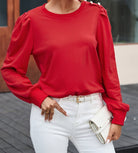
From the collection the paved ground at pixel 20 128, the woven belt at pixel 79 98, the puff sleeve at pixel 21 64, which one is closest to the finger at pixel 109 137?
the woven belt at pixel 79 98

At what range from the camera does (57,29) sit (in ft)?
7.35

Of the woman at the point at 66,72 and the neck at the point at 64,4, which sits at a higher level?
the neck at the point at 64,4

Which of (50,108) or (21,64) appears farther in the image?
(21,64)

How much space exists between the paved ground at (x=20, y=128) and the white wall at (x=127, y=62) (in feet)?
3.28

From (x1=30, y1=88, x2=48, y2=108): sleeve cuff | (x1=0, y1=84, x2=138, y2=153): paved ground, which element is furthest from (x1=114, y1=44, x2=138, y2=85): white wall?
(x1=30, y1=88, x2=48, y2=108): sleeve cuff

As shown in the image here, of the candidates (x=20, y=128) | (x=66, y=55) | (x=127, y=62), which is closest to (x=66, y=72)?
(x=66, y=55)

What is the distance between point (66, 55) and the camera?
7.23 feet

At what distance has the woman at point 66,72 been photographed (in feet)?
7.29

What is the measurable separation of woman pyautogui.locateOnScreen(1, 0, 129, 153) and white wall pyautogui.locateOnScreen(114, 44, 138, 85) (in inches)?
241

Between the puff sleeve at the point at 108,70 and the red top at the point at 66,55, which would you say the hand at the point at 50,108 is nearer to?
the red top at the point at 66,55

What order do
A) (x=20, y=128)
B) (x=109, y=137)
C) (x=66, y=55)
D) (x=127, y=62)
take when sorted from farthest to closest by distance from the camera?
(x=127, y=62), (x=20, y=128), (x=109, y=137), (x=66, y=55)

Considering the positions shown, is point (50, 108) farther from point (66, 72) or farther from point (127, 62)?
point (127, 62)

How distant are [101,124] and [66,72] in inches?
13.5

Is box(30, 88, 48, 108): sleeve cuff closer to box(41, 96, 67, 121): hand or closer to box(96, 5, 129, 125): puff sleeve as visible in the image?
box(41, 96, 67, 121): hand
